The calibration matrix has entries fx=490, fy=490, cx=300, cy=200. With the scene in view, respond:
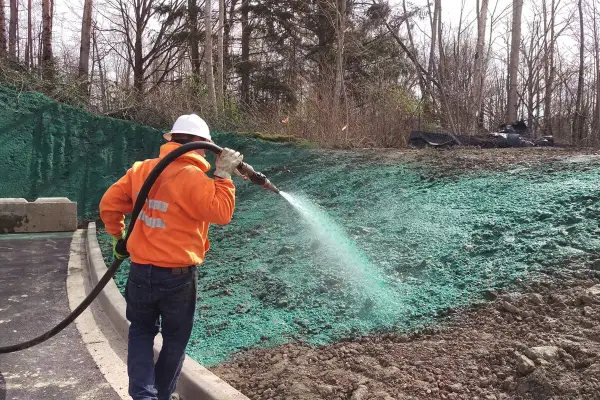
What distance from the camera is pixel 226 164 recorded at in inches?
118

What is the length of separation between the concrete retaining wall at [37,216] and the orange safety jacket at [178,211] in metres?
8.85

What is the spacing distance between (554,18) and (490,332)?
31.7m

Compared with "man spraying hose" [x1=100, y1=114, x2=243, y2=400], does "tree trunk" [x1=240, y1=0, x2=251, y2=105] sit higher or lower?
higher

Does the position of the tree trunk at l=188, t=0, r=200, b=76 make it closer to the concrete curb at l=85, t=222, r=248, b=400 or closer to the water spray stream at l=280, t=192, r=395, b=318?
the water spray stream at l=280, t=192, r=395, b=318

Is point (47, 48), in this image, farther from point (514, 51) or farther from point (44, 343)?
point (514, 51)

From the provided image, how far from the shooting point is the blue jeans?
296 centimetres

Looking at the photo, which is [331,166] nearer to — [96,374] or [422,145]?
[422,145]

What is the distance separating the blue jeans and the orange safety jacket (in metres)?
0.10

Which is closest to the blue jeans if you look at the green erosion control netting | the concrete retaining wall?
the green erosion control netting

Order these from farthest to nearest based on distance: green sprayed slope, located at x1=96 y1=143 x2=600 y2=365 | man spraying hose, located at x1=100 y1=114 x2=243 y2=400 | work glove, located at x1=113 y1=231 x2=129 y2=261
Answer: green sprayed slope, located at x1=96 y1=143 x2=600 y2=365, work glove, located at x1=113 y1=231 x2=129 y2=261, man spraying hose, located at x1=100 y1=114 x2=243 y2=400

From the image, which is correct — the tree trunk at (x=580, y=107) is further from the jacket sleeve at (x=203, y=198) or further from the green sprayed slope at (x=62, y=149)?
the jacket sleeve at (x=203, y=198)

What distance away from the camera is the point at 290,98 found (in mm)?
21797

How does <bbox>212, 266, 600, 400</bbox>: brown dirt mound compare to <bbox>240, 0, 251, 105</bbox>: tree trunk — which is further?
<bbox>240, 0, 251, 105</bbox>: tree trunk

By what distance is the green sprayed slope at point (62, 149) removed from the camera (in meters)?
13.4
